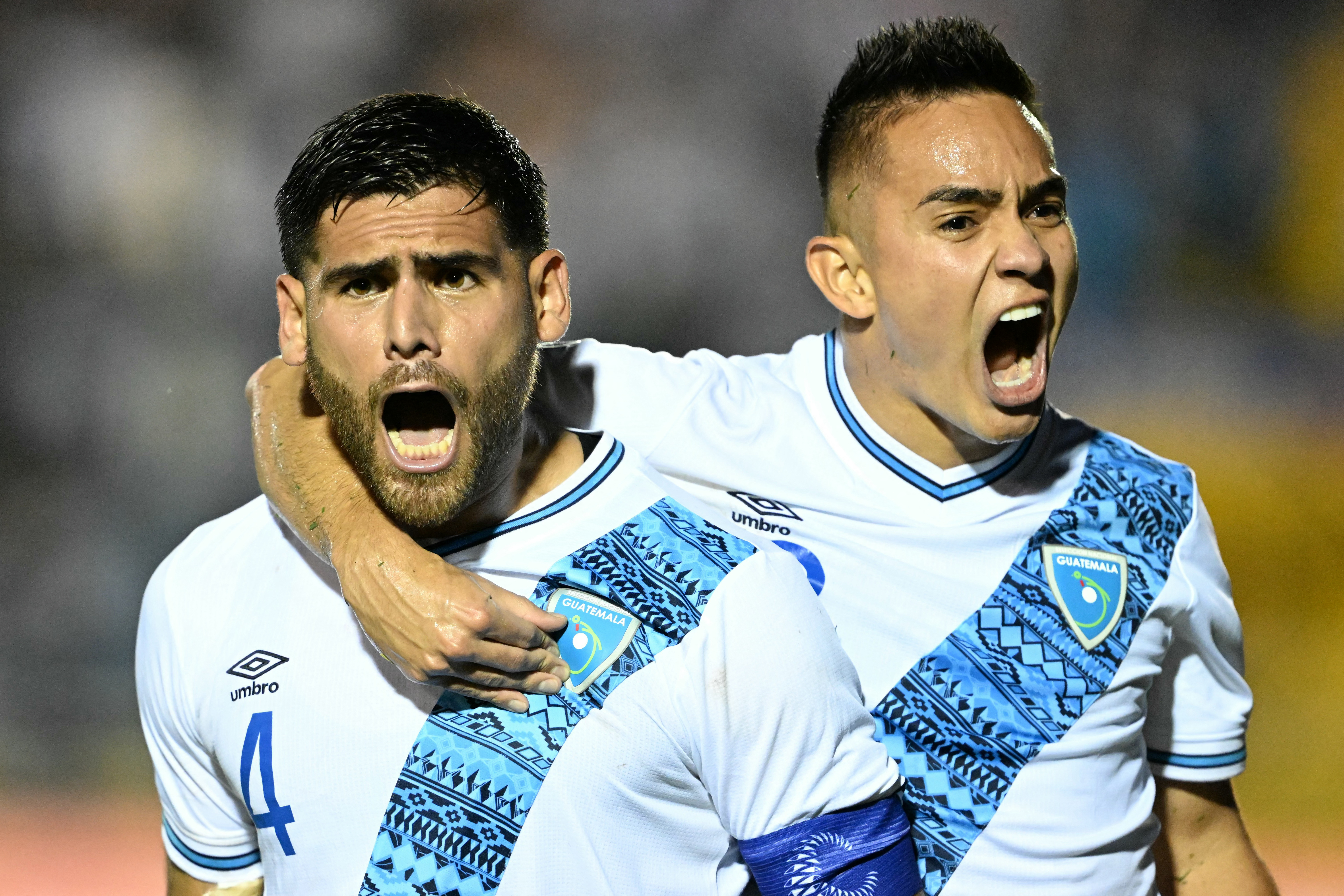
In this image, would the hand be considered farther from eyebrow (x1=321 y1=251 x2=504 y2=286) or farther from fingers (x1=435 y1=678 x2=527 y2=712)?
eyebrow (x1=321 y1=251 x2=504 y2=286)

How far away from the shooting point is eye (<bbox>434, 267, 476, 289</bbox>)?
1567mm

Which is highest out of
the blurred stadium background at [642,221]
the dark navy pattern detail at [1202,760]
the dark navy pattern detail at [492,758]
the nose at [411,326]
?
the blurred stadium background at [642,221]

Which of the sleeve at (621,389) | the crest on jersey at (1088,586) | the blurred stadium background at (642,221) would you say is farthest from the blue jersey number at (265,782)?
the blurred stadium background at (642,221)

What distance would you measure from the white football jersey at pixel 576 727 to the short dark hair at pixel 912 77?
0.79 metres

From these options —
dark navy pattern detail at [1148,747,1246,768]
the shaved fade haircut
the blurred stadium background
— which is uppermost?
the blurred stadium background

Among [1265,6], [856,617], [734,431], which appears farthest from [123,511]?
[1265,6]

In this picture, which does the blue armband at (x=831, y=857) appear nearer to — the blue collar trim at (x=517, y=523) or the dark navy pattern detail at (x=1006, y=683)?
the dark navy pattern detail at (x=1006, y=683)

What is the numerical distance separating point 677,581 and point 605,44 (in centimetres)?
344

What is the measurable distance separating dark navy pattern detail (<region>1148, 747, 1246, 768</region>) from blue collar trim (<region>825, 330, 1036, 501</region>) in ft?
1.82

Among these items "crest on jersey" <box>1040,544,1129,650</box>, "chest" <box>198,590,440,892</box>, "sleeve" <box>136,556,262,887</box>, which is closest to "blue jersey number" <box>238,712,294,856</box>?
"chest" <box>198,590,440,892</box>

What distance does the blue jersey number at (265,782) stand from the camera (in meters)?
1.58

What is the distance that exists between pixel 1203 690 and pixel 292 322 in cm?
157

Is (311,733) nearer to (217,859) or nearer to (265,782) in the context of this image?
(265,782)

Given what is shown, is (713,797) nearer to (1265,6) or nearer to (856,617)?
(856,617)
